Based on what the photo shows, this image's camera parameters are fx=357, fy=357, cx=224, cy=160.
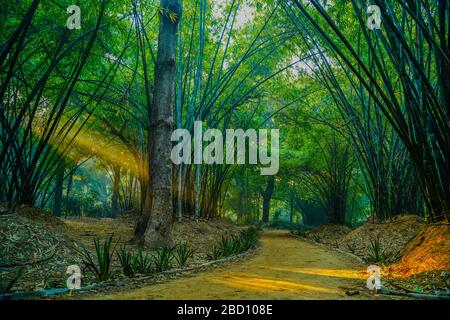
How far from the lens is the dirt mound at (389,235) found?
18.3 ft

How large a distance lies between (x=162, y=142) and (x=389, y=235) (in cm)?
415

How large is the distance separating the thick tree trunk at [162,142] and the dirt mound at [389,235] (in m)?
3.05

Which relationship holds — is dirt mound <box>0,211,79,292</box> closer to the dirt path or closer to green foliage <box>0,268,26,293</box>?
green foliage <box>0,268,26,293</box>

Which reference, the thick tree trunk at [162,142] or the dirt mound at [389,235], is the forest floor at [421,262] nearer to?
the dirt mound at [389,235]

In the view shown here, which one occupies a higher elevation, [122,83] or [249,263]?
[122,83]

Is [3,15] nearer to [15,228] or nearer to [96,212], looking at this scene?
[15,228]

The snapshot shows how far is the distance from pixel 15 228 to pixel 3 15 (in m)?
2.70

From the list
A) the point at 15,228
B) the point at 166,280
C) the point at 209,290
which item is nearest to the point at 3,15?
the point at 15,228

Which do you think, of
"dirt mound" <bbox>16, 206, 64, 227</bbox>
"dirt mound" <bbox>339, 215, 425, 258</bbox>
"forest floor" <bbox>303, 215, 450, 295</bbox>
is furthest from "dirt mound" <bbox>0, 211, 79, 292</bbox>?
"dirt mound" <bbox>339, 215, 425, 258</bbox>

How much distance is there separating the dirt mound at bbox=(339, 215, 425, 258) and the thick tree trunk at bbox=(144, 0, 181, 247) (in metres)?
3.05

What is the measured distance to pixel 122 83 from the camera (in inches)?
373

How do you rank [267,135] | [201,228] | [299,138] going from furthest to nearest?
[267,135]
[299,138]
[201,228]

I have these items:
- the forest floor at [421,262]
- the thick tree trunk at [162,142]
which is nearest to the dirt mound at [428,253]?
the forest floor at [421,262]

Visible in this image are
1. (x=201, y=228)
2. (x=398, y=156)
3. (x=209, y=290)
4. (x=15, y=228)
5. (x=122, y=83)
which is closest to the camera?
(x=209, y=290)
